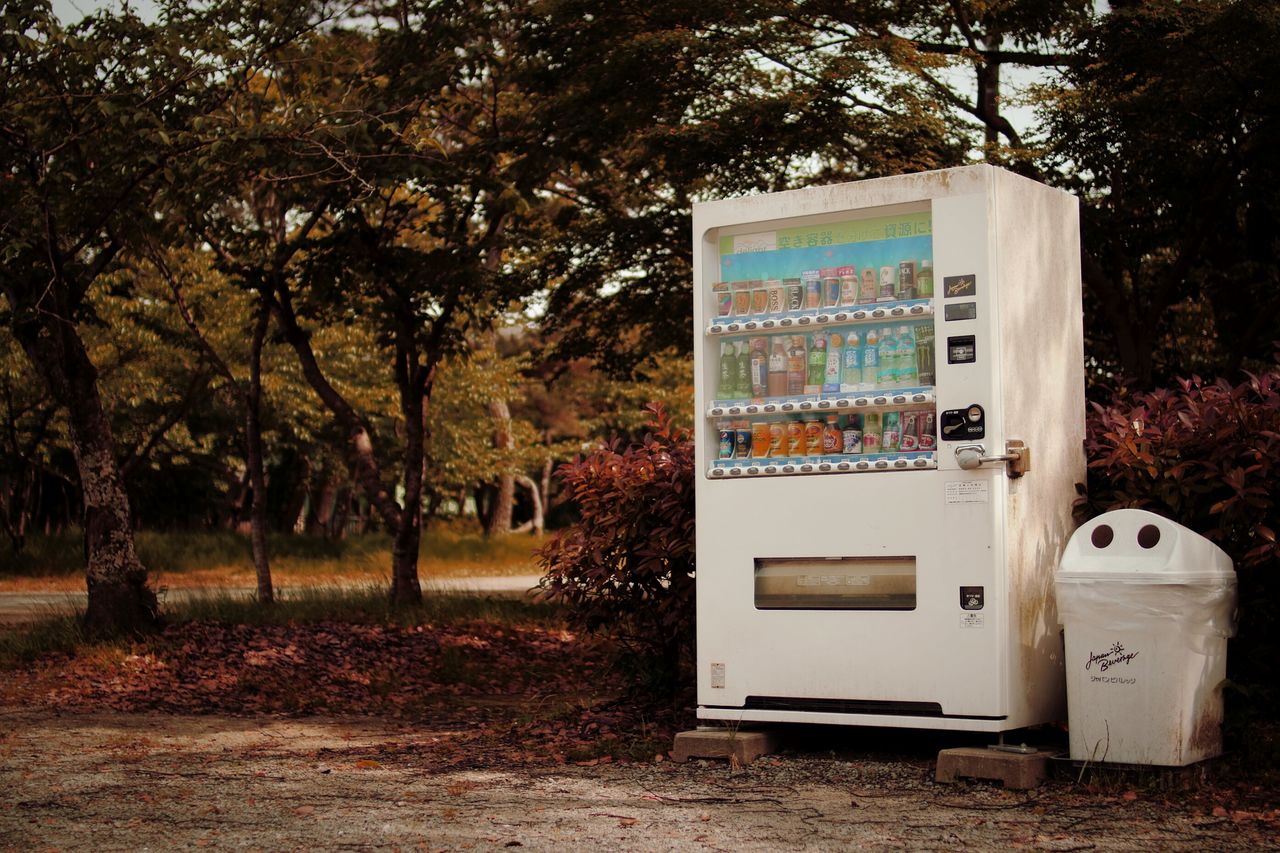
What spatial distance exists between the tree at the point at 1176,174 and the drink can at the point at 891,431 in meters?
5.48

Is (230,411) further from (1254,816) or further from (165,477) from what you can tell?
(1254,816)

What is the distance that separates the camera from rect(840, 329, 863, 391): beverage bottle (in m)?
7.67

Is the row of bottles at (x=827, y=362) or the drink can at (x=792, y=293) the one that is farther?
the drink can at (x=792, y=293)

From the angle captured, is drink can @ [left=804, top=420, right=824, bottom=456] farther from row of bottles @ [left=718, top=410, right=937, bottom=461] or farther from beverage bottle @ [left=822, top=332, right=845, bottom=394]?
beverage bottle @ [left=822, top=332, right=845, bottom=394]

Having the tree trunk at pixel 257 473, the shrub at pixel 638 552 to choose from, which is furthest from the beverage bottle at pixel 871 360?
the tree trunk at pixel 257 473

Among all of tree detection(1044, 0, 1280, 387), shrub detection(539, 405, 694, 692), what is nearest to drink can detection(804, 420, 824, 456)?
shrub detection(539, 405, 694, 692)

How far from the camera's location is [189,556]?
27.8m

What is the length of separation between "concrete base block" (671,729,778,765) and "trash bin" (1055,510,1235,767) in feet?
5.46

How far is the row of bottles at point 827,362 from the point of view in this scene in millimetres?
7551

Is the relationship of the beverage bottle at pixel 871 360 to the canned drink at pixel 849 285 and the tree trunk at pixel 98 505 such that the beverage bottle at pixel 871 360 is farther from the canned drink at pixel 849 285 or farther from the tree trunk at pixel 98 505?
the tree trunk at pixel 98 505

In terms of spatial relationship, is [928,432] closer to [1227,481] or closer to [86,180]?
[1227,481]

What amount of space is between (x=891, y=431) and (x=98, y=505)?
7776 mm

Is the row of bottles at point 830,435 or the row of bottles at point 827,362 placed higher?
the row of bottles at point 827,362

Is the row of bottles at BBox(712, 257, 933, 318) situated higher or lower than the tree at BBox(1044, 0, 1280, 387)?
lower
